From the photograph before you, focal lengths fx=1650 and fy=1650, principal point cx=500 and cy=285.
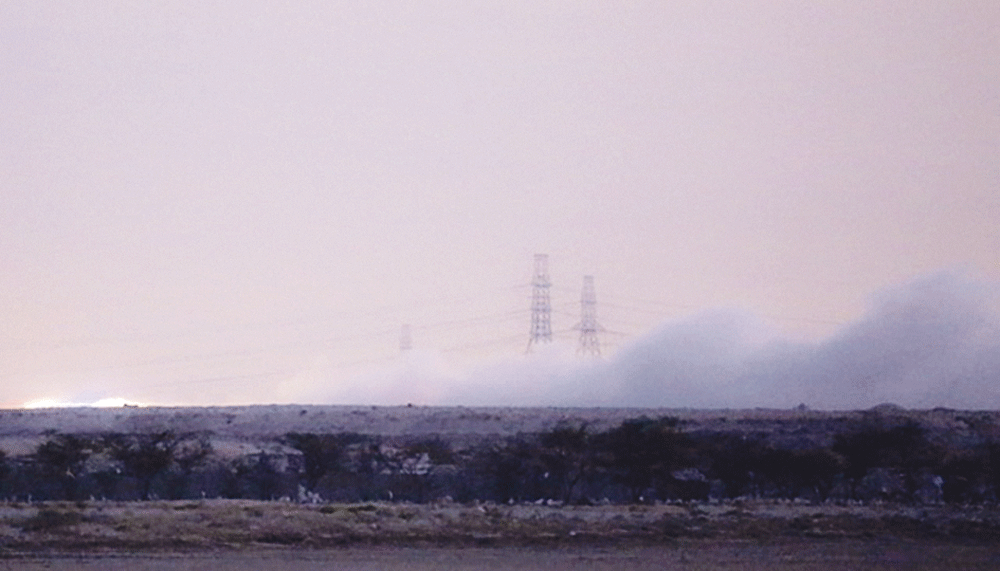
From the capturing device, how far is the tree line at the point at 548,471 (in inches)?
2712

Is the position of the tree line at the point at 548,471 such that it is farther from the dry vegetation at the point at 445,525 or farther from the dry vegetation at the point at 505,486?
the dry vegetation at the point at 445,525

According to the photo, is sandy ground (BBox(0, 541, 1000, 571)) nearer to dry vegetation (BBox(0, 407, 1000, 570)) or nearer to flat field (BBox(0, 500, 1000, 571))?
flat field (BBox(0, 500, 1000, 571))

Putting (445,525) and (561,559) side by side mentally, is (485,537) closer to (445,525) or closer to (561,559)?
(445,525)

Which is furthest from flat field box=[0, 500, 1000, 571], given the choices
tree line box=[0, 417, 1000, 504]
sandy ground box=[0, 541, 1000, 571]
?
tree line box=[0, 417, 1000, 504]

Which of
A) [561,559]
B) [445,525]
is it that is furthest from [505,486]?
[561,559]

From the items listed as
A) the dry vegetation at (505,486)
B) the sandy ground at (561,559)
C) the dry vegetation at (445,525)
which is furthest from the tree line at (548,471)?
the sandy ground at (561,559)

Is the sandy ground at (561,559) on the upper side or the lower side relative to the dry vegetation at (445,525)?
lower

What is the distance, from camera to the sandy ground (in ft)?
129

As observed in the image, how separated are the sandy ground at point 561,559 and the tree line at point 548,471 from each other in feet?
71.5

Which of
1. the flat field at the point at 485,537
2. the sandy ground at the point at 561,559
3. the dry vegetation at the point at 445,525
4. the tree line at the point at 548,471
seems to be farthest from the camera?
the tree line at the point at 548,471

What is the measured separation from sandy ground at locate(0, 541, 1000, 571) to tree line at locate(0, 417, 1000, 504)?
71.5 ft

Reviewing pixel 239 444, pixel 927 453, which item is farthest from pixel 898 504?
pixel 239 444

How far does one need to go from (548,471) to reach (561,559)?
29.2 meters

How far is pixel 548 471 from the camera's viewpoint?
70375 mm
